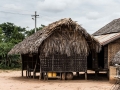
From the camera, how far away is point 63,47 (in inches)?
664

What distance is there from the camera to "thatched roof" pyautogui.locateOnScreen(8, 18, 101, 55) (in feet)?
54.1

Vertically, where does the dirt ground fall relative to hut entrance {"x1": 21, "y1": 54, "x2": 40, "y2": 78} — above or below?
below

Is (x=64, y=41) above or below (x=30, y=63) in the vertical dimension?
above

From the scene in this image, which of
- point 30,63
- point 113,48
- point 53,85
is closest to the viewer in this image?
point 53,85

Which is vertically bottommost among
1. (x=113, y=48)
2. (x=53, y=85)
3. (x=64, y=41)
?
(x=53, y=85)

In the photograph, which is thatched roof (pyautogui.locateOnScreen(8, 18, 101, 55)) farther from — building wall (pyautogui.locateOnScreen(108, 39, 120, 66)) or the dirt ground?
the dirt ground

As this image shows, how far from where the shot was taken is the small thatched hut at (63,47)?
54.6 ft

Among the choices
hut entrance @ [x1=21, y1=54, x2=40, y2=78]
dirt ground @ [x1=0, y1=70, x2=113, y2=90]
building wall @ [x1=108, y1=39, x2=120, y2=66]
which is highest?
building wall @ [x1=108, y1=39, x2=120, y2=66]

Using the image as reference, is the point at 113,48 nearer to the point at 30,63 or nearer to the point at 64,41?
the point at 64,41

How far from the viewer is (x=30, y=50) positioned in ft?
54.1

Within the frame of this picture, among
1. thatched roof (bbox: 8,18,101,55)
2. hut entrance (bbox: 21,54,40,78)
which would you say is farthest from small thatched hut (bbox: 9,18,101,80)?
hut entrance (bbox: 21,54,40,78)

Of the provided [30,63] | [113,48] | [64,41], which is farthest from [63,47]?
[30,63]

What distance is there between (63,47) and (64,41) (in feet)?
1.29

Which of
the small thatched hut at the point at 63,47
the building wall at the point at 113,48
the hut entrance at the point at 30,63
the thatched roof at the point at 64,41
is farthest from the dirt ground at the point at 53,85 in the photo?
the hut entrance at the point at 30,63
